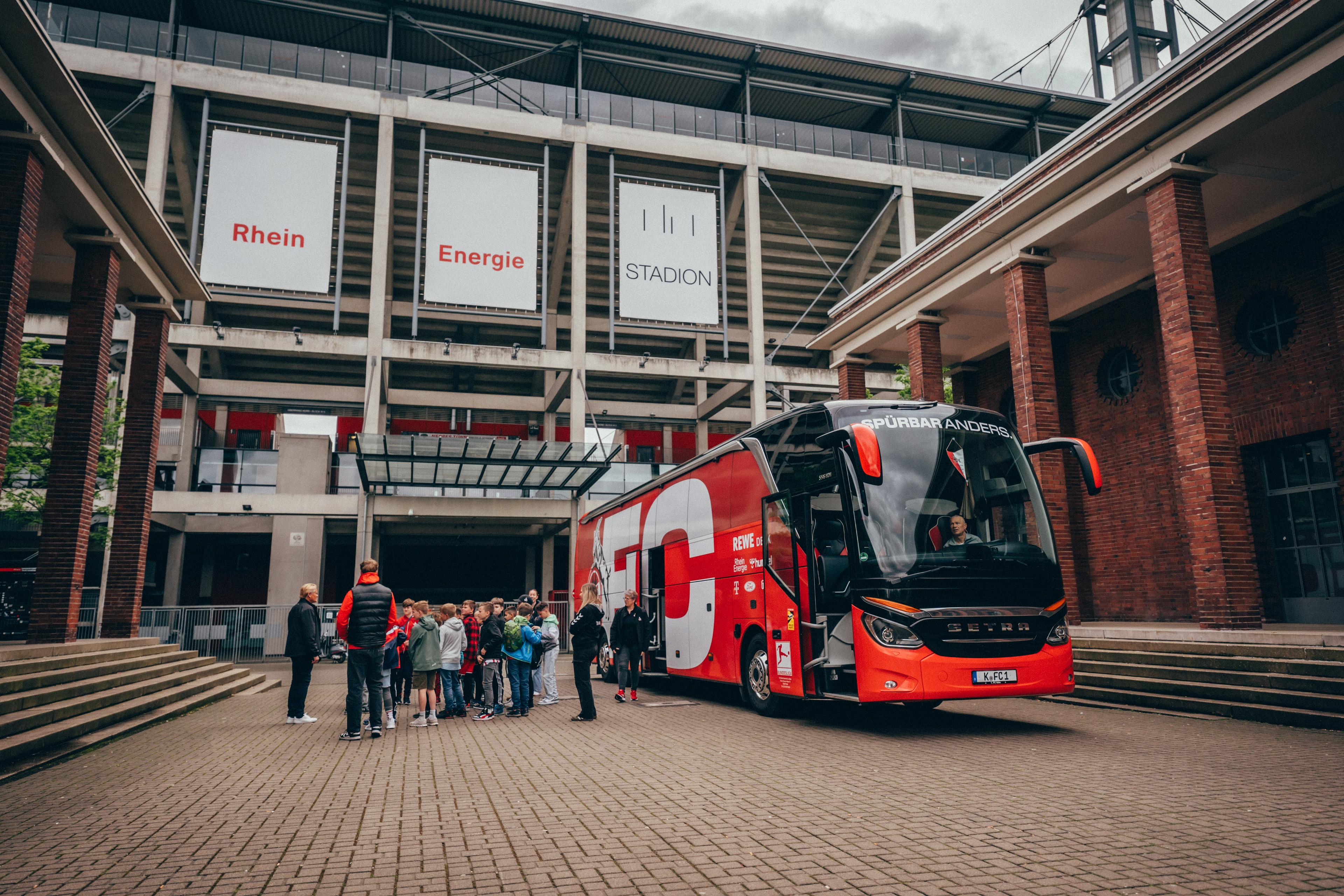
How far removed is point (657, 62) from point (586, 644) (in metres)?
26.8

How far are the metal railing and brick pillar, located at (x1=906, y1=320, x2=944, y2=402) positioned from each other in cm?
1351

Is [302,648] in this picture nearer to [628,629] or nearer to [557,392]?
[628,629]

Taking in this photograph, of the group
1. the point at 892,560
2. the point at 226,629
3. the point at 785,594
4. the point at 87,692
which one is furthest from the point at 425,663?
the point at 226,629

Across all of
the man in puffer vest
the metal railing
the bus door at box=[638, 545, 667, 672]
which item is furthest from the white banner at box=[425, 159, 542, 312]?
the man in puffer vest

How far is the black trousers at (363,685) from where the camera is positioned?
29.5ft

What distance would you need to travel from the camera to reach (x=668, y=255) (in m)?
28.2

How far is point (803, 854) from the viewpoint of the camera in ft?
14.2

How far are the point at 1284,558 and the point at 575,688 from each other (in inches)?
490

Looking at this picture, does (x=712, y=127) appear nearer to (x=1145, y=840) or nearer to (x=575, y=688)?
(x=575, y=688)

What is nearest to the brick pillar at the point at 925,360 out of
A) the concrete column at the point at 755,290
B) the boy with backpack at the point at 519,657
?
the boy with backpack at the point at 519,657

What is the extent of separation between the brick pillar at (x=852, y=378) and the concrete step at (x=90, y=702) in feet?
51.9

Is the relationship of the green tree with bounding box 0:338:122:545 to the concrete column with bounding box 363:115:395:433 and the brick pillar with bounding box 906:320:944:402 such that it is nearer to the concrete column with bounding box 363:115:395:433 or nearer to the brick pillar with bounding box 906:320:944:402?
the concrete column with bounding box 363:115:395:433

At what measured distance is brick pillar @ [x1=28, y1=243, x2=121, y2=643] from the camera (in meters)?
12.6

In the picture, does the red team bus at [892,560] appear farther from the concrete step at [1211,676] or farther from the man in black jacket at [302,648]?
the man in black jacket at [302,648]
